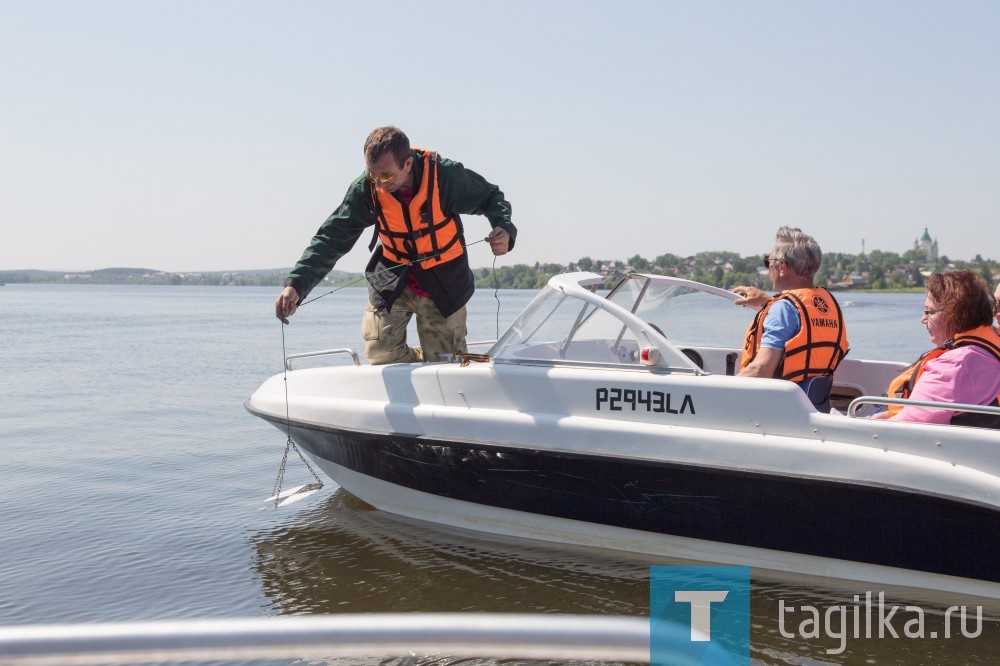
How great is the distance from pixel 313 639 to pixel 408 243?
4.03 meters

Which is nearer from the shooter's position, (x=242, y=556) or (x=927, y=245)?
(x=242, y=556)

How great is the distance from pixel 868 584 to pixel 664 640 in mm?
3258

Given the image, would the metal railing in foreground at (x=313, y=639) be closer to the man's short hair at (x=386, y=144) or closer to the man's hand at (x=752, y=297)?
the man's short hair at (x=386, y=144)

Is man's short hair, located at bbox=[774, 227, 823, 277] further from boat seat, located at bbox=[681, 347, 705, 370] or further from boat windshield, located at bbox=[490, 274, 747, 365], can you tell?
boat seat, located at bbox=[681, 347, 705, 370]

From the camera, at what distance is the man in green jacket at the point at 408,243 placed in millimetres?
4906

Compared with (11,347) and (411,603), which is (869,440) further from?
(11,347)

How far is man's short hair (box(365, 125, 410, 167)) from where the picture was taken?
15.4 ft

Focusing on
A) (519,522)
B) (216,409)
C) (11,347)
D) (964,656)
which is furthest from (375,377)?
(11,347)

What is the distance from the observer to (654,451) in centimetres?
420

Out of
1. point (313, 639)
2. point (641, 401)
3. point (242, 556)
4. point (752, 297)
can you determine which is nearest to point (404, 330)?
point (242, 556)

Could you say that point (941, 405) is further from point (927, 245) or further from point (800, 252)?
point (927, 245)

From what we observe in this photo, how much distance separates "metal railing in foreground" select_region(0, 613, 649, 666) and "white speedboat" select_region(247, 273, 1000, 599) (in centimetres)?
290

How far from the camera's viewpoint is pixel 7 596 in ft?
15.1

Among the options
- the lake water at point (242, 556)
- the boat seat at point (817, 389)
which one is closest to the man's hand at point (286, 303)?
the lake water at point (242, 556)
